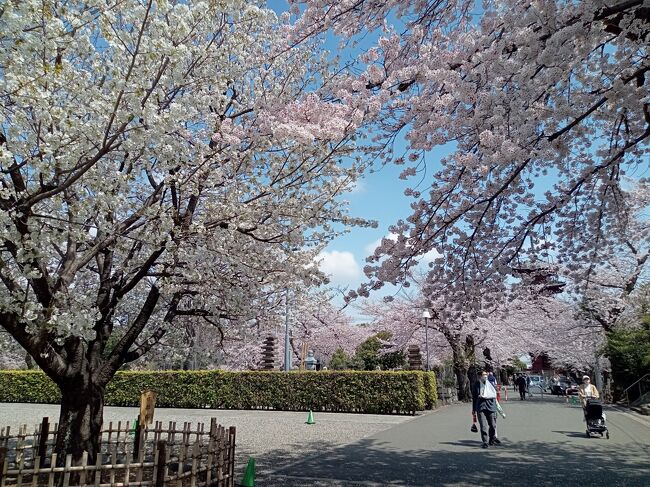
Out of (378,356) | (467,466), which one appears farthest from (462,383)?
(467,466)

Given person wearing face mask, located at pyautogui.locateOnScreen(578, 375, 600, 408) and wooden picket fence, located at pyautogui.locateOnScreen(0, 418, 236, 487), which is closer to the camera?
wooden picket fence, located at pyautogui.locateOnScreen(0, 418, 236, 487)

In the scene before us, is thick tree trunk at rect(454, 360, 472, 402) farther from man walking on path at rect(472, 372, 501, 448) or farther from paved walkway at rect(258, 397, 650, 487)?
man walking on path at rect(472, 372, 501, 448)

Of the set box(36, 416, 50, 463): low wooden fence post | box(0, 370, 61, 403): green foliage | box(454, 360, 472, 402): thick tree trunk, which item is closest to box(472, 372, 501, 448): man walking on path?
box(36, 416, 50, 463): low wooden fence post

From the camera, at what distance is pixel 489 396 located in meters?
9.70

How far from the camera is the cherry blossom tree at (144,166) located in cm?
427

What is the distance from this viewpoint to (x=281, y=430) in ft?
41.9

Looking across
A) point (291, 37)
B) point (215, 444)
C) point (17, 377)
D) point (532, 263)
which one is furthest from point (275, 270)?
point (17, 377)

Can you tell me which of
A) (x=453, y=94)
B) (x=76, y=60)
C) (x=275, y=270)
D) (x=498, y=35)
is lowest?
(x=275, y=270)

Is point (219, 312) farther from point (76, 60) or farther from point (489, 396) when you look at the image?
point (489, 396)

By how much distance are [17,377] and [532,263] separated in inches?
1009

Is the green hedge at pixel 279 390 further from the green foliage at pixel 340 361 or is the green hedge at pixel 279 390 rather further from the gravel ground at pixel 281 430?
the green foliage at pixel 340 361

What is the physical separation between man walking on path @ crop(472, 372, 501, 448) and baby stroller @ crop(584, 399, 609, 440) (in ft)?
8.20

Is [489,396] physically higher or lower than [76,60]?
lower

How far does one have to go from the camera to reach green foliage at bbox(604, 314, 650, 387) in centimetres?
1839
